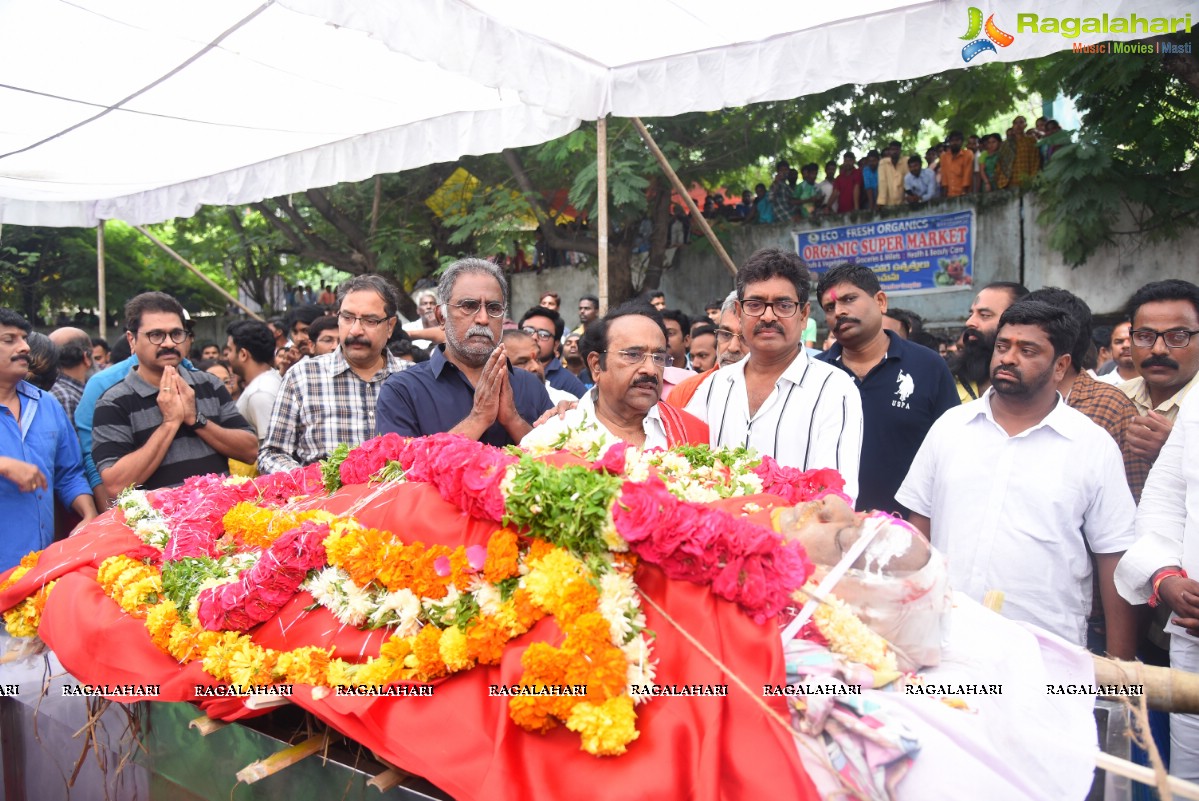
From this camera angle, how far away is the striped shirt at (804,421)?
3.29m

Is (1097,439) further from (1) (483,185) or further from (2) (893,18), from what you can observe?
(1) (483,185)

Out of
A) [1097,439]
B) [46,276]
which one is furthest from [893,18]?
[46,276]

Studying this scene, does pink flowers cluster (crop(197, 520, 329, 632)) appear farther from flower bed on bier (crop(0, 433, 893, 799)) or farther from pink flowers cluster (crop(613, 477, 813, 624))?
pink flowers cluster (crop(613, 477, 813, 624))

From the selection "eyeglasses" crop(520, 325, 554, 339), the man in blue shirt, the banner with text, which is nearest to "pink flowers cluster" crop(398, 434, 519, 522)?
the man in blue shirt

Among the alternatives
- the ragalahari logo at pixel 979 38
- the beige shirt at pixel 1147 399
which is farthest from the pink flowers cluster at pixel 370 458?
the ragalahari logo at pixel 979 38

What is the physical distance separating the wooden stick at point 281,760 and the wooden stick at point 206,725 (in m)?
0.22

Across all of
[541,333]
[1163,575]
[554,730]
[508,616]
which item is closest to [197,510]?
[508,616]

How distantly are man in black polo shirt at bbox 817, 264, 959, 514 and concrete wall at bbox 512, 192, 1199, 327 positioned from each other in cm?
718

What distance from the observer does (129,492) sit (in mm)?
3723

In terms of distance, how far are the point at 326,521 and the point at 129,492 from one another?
1.51 meters

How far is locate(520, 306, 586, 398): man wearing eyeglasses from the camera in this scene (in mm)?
5508

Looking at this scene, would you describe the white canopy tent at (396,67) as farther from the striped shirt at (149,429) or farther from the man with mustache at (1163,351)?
the striped shirt at (149,429)

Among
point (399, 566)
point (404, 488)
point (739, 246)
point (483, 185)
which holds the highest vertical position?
point (483, 185)

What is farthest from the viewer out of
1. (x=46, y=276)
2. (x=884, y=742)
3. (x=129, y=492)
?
(x=46, y=276)
